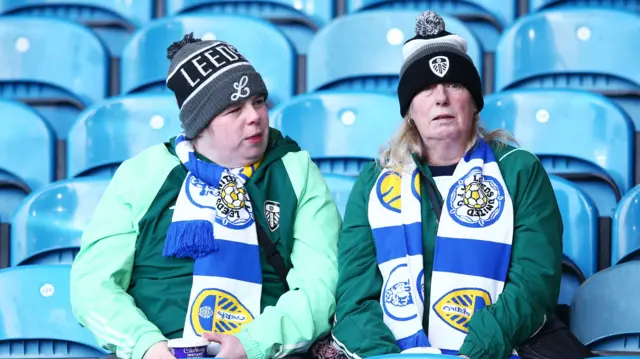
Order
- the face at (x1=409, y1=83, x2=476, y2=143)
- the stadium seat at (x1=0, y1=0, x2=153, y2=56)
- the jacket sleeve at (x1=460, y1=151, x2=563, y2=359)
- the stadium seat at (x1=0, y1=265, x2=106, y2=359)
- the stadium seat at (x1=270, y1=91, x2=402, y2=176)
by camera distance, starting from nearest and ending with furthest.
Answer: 1. the jacket sleeve at (x1=460, y1=151, x2=563, y2=359)
2. the face at (x1=409, y1=83, x2=476, y2=143)
3. the stadium seat at (x1=0, y1=265, x2=106, y2=359)
4. the stadium seat at (x1=270, y1=91, x2=402, y2=176)
5. the stadium seat at (x1=0, y1=0, x2=153, y2=56)

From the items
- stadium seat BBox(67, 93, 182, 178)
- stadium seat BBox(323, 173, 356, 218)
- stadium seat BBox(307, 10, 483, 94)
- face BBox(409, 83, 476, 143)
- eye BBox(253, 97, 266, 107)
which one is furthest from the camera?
stadium seat BBox(307, 10, 483, 94)

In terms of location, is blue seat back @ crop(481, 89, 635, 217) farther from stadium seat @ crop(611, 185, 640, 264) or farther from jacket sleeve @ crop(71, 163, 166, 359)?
jacket sleeve @ crop(71, 163, 166, 359)

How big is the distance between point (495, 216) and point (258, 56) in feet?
4.68

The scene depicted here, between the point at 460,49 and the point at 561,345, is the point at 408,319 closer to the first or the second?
the point at 561,345

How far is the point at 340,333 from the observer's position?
236 centimetres

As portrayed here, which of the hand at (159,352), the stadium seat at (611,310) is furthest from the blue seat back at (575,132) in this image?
the hand at (159,352)

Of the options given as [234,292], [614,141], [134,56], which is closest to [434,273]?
[234,292]

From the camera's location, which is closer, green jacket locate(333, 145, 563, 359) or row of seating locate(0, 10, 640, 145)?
green jacket locate(333, 145, 563, 359)

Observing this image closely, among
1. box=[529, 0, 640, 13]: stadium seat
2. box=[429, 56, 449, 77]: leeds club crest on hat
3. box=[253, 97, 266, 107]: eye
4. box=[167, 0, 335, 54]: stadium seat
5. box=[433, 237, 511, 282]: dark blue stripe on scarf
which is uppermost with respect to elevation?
box=[529, 0, 640, 13]: stadium seat

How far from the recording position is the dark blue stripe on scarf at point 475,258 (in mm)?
2332

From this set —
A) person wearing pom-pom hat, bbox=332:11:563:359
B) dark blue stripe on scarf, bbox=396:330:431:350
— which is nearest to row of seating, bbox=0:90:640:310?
person wearing pom-pom hat, bbox=332:11:563:359

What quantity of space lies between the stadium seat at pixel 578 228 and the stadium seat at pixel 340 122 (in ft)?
1.97

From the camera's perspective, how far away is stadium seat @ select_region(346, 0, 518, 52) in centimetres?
383

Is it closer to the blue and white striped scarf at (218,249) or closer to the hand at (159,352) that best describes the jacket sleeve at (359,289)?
the blue and white striped scarf at (218,249)
